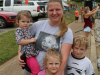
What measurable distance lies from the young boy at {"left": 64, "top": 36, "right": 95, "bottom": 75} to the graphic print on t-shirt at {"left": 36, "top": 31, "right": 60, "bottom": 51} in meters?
0.44

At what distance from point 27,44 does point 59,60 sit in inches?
20.1

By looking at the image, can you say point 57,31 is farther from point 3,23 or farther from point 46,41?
point 3,23

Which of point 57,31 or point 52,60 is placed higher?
point 57,31

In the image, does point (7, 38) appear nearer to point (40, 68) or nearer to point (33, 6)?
point (40, 68)

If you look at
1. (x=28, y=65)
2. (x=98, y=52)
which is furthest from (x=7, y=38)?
(x=28, y=65)

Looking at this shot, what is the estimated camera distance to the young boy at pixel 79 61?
2186 mm

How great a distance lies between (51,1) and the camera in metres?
1.85

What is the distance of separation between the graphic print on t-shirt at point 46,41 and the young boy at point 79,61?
1.46 ft

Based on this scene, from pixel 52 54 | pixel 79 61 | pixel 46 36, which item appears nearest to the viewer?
pixel 52 54

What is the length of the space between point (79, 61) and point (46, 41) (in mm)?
739

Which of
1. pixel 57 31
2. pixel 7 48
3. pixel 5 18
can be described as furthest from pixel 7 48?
pixel 5 18

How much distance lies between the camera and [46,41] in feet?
6.18

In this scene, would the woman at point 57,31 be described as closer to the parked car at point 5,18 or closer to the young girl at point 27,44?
the young girl at point 27,44

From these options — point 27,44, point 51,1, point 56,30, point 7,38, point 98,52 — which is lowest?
point 98,52
